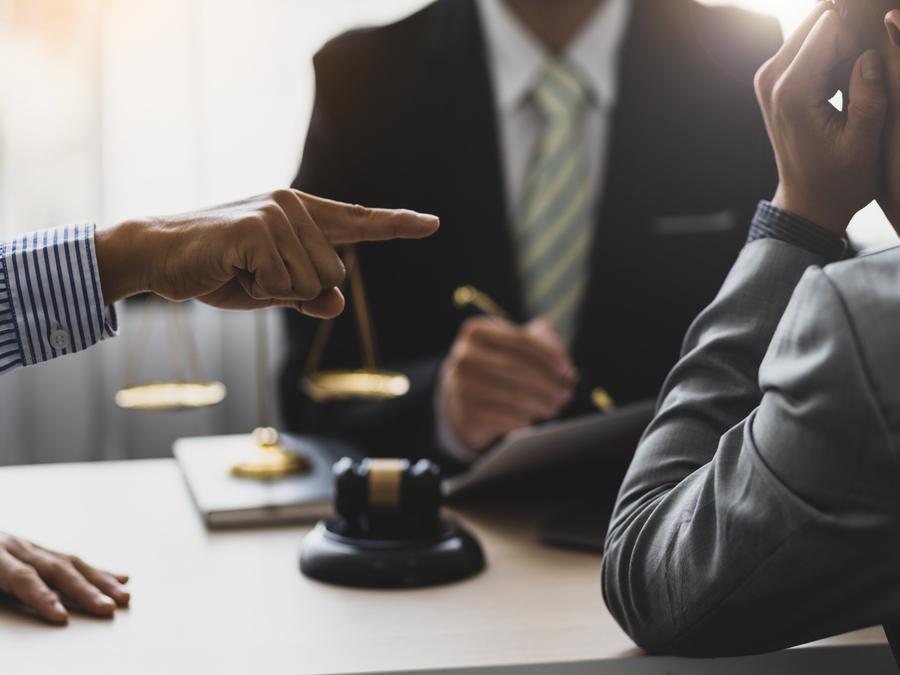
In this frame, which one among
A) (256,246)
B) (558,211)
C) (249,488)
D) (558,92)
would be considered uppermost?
(558,92)

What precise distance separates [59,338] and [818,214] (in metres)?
0.62

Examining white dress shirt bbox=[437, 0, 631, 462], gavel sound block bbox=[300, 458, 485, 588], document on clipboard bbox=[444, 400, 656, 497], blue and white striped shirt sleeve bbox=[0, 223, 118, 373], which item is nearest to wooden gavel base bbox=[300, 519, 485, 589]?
gavel sound block bbox=[300, 458, 485, 588]

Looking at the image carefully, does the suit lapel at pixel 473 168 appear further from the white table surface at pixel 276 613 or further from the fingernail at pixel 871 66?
the fingernail at pixel 871 66

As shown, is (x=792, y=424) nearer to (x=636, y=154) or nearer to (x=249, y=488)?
(x=249, y=488)

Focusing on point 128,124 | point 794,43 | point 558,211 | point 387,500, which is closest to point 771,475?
point 794,43

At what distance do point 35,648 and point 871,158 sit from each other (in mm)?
687

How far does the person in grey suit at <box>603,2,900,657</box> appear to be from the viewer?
0.56 m

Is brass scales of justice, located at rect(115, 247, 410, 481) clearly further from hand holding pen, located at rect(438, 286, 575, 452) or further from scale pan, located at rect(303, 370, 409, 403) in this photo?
hand holding pen, located at rect(438, 286, 575, 452)

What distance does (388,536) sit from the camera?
97 cm

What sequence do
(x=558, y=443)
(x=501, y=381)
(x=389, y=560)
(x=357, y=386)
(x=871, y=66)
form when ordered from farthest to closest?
(x=501, y=381) → (x=357, y=386) → (x=558, y=443) → (x=389, y=560) → (x=871, y=66)

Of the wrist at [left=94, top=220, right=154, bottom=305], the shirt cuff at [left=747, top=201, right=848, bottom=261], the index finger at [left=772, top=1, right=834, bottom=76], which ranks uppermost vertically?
the index finger at [left=772, top=1, right=834, bottom=76]

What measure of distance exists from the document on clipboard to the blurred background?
165 cm

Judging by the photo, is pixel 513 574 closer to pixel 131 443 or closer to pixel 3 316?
pixel 3 316

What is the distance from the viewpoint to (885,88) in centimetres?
69
